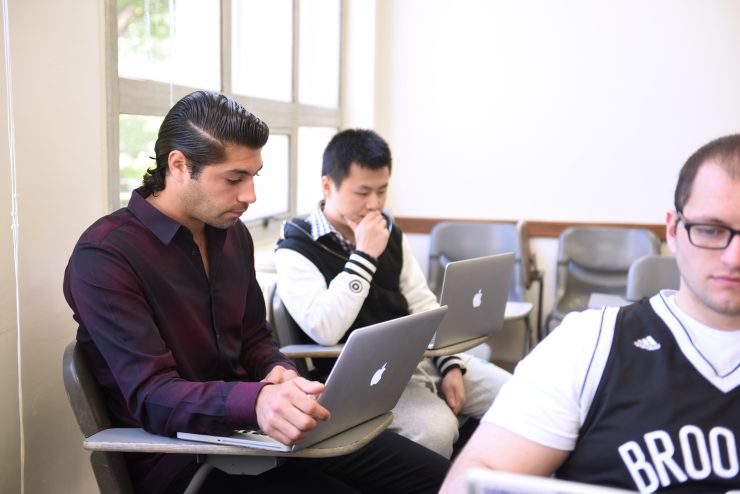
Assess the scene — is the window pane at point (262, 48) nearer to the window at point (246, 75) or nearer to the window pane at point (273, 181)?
the window at point (246, 75)

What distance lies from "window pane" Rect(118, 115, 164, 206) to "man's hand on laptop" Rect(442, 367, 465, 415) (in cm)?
104

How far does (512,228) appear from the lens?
4332 mm

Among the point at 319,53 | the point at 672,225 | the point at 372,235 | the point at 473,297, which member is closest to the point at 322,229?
the point at 372,235

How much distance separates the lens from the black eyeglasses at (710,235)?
1.14 meters

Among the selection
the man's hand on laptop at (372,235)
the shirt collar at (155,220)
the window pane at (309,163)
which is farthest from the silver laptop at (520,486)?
the window pane at (309,163)

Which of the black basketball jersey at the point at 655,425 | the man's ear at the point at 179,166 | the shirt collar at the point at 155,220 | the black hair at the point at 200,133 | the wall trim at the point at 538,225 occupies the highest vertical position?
the black hair at the point at 200,133

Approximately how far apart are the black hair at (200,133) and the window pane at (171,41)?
25.4 inches

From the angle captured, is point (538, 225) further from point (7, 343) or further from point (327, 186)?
point (7, 343)

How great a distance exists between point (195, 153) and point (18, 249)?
41cm

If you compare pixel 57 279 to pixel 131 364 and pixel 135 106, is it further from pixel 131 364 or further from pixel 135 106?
pixel 135 106

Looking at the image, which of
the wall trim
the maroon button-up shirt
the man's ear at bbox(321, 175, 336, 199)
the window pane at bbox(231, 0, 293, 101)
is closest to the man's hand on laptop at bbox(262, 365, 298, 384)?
the maroon button-up shirt

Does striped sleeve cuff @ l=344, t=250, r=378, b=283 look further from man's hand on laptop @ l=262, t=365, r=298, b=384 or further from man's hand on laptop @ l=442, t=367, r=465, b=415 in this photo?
man's hand on laptop @ l=262, t=365, r=298, b=384

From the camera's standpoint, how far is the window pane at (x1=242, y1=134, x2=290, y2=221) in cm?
372

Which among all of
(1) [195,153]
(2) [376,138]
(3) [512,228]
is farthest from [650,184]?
(1) [195,153]
